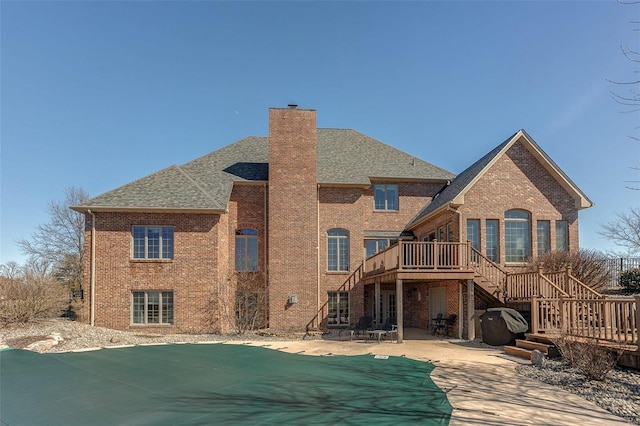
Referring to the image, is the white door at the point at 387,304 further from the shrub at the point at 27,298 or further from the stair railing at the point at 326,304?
the shrub at the point at 27,298

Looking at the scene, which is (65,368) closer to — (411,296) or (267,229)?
(267,229)

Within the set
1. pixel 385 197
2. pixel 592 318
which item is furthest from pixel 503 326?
pixel 385 197

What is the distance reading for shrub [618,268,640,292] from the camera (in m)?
19.0

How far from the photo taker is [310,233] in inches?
816

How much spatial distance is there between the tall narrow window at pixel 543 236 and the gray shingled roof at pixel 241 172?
5685 millimetres

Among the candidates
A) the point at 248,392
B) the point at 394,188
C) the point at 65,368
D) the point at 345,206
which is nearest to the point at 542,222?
the point at 394,188

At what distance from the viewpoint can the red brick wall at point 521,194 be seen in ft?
58.0

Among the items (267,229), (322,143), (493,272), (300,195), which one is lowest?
(493,272)

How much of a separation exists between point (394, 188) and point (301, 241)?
5846 millimetres

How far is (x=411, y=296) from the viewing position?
885 inches

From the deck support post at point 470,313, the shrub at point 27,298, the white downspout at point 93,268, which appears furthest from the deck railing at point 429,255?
the shrub at point 27,298

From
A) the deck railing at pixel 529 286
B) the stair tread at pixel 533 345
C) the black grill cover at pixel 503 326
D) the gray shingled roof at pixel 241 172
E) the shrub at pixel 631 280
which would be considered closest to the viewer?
the stair tread at pixel 533 345

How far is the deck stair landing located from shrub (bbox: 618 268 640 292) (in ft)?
32.4

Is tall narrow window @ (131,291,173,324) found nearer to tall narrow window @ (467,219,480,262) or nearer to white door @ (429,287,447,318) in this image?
white door @ (429,287,447,318)
